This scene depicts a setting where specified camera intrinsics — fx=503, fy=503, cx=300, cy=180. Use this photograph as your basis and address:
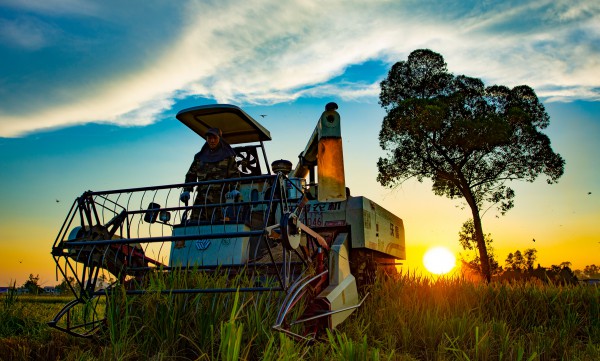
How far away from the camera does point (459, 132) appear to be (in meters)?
22.1

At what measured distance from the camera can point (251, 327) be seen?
4.20 meters

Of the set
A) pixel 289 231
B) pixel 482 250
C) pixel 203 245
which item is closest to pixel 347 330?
pixel 289 231

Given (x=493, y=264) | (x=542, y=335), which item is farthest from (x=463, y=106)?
(x=542, y=335)

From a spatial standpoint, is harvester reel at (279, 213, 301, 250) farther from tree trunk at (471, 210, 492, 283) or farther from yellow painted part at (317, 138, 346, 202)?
tree trunk at (471, 210, 492, 283)

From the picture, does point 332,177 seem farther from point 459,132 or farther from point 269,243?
point 459,132

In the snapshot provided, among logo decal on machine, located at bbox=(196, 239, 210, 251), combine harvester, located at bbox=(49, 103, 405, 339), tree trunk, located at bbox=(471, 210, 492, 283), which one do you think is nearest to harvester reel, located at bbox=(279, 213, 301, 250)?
combine harvester, located at bbox=(49, 103, 405, 339)

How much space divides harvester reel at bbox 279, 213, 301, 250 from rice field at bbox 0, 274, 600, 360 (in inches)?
23.0

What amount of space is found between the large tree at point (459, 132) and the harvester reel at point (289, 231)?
18288 mm

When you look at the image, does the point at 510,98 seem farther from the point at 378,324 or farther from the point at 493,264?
the point at 378,324

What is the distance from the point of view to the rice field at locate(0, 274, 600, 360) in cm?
402

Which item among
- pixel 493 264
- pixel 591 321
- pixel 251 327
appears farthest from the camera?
pixel 493 264

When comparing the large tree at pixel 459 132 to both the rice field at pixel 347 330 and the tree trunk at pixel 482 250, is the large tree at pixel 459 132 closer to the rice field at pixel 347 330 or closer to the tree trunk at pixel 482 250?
the tree trunk at pixel 482 250

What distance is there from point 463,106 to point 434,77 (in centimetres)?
197

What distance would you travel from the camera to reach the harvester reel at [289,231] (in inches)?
169
